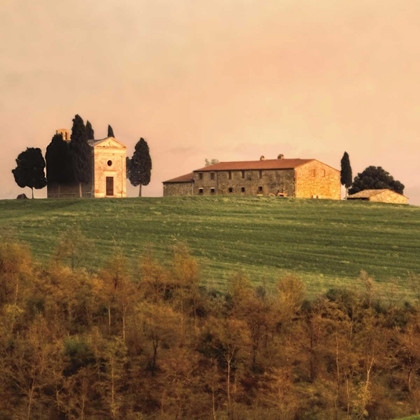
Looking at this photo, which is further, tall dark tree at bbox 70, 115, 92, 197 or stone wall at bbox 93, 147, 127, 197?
stone wall at bbox 93, 147, 127, 197

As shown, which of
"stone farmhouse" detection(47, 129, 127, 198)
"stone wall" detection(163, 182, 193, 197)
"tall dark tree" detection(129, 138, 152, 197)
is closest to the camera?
"stone farmhouse" detection(47, 129, 127, 198)

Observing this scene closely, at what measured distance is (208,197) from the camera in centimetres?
8269

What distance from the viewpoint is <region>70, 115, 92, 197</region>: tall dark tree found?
86.6 meters

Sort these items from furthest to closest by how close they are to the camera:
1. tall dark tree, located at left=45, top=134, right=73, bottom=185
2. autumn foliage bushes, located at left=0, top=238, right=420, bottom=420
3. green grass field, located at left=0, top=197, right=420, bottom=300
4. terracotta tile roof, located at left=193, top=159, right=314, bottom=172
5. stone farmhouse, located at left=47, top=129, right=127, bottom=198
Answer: terracotta tile roof, located at left=193, top=159, right=314, bottom=172, tall dark tree, located at left=45, top=134, right=73, bottom=185, stone farmhouse, located at left=47, top=129, right=127, bottom=198, green grass field, located at left=0, top=197, right=420, bottom=300, autumn foliage bushes, located at left=0, top=238, right=420, bottom=420

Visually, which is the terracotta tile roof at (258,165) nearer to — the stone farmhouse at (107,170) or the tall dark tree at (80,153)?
the stone farmhouse at (107,170)

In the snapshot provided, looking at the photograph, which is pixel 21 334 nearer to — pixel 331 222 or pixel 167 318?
pixel 167 318

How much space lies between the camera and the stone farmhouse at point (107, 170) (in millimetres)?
86875

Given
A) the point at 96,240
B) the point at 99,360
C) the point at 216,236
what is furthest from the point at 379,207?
the point at 99,360

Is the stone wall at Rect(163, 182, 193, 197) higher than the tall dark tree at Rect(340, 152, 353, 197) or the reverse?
the reverse

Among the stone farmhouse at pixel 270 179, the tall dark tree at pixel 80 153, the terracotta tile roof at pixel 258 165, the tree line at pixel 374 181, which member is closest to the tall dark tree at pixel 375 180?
the tree line at pixel 374 181

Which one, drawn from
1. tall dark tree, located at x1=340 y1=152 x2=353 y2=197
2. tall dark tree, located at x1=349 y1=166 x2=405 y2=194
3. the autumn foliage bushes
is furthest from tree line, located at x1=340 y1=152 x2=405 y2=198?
the autumn foliage bushes

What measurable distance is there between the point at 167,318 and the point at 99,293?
14.5 ft

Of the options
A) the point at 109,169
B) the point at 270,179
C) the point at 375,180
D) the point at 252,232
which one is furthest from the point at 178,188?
the point at 375,180

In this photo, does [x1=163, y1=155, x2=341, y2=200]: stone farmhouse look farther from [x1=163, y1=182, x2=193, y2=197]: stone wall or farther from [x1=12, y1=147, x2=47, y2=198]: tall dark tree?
[x1=12, y1=147, x2=47, y2=198]: tall dark tree
